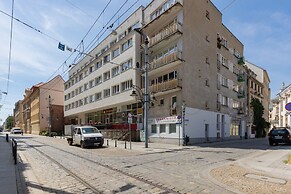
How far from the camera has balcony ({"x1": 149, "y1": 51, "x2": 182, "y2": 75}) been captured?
2377cm

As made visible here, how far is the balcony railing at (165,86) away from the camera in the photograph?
2359 centimetres

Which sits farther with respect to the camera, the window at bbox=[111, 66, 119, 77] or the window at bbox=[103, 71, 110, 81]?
the window at bbox=[103, 71, 110, 81]

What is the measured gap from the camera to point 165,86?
A: 24828 mm

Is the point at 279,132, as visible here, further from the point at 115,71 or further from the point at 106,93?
the point at 106,93

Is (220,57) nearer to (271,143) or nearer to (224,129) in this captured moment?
(224,129)

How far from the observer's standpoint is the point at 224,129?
103ft

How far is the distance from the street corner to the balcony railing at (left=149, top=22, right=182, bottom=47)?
1737 cm

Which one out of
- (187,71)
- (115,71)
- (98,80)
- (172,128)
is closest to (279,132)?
(172,128)

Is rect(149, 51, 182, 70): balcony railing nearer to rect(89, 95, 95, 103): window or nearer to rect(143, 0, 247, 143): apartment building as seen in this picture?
rect(143, 0, 247, 143): apartment building

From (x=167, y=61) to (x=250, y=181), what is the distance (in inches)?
724

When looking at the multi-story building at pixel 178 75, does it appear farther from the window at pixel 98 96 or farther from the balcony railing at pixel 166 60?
the window at pixel 98 96

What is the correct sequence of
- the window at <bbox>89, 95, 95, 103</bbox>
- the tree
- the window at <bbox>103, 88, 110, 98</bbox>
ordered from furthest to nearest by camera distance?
the tree
the window at <bbox>89, 95, 95, 103</bbox>
the window at <bbox>103, 88, 110, 98</bbox>

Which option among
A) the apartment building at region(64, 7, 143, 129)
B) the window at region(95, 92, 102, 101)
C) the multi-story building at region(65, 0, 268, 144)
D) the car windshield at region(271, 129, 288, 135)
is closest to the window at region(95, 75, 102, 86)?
the apartment building at region(64, 7, 143, 129)

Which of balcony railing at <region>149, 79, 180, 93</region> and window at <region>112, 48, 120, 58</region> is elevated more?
window at <region>112, 48, 120, 58</region>
